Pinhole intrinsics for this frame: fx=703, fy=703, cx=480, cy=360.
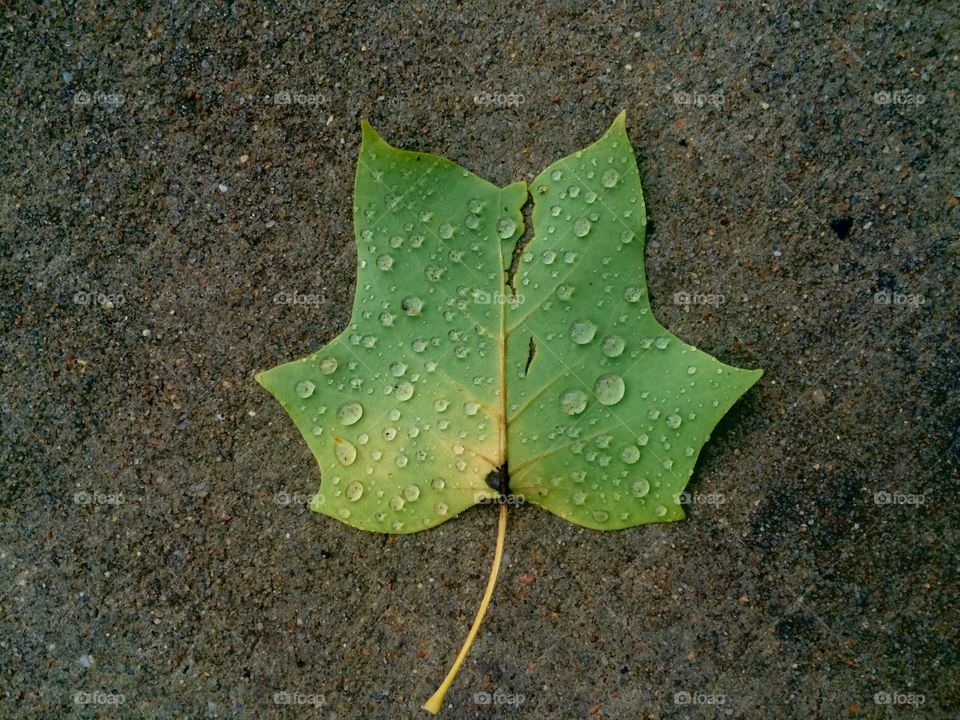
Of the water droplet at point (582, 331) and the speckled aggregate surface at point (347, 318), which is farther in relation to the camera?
the speckled aggregate surface at point (347, 318)

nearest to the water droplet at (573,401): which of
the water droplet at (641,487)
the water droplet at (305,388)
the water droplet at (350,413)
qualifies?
the water droplet at (641,487)

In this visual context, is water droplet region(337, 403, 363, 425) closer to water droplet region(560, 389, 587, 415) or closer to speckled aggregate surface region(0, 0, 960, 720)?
speckled aggregate surface region(0, 0, 960, 720)

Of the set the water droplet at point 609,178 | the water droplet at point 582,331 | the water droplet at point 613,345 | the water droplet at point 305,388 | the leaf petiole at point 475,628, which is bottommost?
the leaf petiole at point 475,628

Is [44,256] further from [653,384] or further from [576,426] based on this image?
[653,384]

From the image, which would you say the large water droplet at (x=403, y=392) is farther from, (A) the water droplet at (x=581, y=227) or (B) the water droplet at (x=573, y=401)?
(A) the water droplet at (x=581, y=227)

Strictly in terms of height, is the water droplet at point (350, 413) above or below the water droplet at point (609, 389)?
below

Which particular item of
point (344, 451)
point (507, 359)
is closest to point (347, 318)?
point (344, 451)
